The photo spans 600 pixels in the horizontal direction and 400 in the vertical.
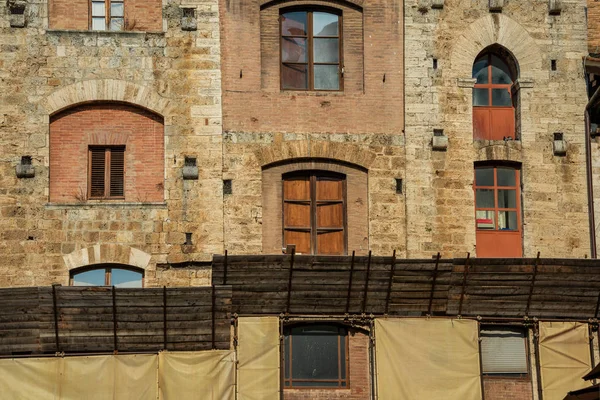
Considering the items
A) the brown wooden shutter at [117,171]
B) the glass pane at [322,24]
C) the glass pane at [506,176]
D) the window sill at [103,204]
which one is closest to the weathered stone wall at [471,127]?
the glass pane at [506,176]

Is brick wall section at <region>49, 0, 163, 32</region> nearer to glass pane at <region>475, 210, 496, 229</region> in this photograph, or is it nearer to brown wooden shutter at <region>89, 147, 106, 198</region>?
brown wooden shutter at <region>89, 147, 106, 198</region>

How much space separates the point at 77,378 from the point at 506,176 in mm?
10019

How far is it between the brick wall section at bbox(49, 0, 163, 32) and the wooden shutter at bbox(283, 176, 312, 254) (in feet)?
14.6

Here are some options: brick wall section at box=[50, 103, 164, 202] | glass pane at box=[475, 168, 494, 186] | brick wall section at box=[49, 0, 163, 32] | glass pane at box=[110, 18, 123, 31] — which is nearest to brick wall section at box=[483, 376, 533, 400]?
glass pane at box=[475, 168, 494, 186]

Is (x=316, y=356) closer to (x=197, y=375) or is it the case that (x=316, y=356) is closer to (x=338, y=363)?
(x=338, y=363)

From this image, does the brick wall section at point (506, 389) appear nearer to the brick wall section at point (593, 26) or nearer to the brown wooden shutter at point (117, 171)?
the brick wall section at point (593, 26)

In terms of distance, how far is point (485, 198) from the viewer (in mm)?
31406

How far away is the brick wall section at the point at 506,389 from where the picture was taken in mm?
30094

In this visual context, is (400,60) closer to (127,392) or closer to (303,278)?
(303,278)

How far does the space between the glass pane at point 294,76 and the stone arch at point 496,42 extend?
319 centimetres

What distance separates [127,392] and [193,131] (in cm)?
566

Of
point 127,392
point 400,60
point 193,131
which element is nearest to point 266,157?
point 193,131

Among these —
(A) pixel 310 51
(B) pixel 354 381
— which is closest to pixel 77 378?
(B) pixel 354 381

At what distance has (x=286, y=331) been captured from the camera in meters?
29.9
